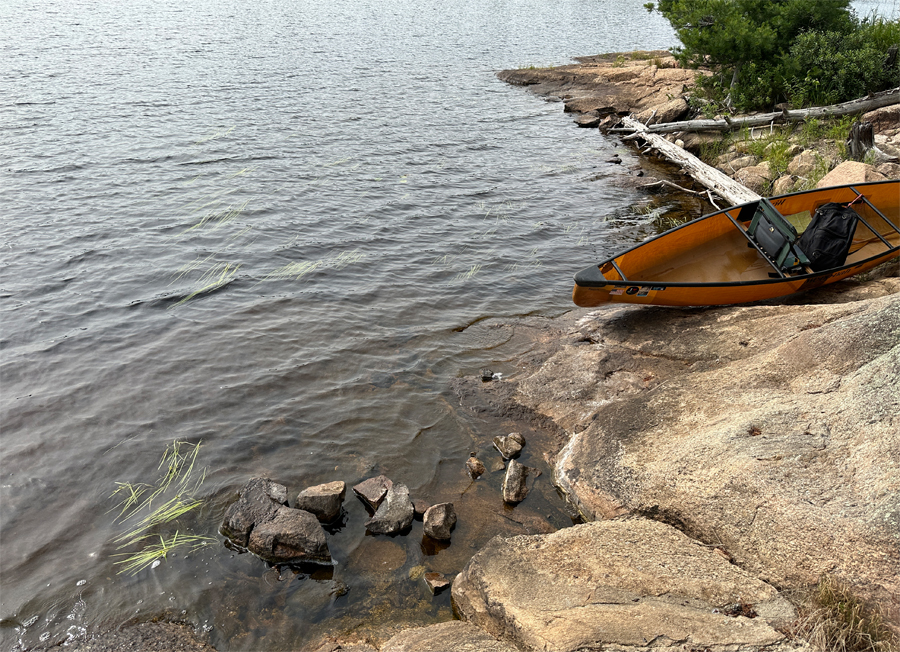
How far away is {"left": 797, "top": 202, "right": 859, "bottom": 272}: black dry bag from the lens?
28.6 feet

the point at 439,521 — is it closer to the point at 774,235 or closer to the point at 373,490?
the point at 373,490

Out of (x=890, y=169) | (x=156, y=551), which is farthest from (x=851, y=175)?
(x=156, y=551)

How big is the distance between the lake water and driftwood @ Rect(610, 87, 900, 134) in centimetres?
257

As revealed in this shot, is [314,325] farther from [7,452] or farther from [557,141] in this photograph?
[557,141]

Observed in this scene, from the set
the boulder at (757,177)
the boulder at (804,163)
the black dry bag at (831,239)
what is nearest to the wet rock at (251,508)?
the black dry bag at (831,239)

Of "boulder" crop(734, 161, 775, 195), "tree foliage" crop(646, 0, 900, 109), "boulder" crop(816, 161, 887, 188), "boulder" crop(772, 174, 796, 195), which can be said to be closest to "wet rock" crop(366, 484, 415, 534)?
"boulder" crop(816, 161, 887, 188)

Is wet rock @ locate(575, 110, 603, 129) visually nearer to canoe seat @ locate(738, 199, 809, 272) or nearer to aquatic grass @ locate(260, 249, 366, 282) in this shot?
canoe seat @ locate(738, 199, 809, 272)

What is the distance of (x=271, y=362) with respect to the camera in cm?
833

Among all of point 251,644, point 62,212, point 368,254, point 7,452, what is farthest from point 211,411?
point 62,212

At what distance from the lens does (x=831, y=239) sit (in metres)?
8.77

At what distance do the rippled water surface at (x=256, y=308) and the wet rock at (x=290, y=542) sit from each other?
0.17 meters

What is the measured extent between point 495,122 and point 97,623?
68.7ft

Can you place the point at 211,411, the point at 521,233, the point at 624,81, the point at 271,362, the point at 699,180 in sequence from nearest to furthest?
the point at 211,411 < the point at 271,362 < the point at 521,233 < the point at 699,180 < the point at 624,81

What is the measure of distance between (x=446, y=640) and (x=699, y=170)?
15280 mm
